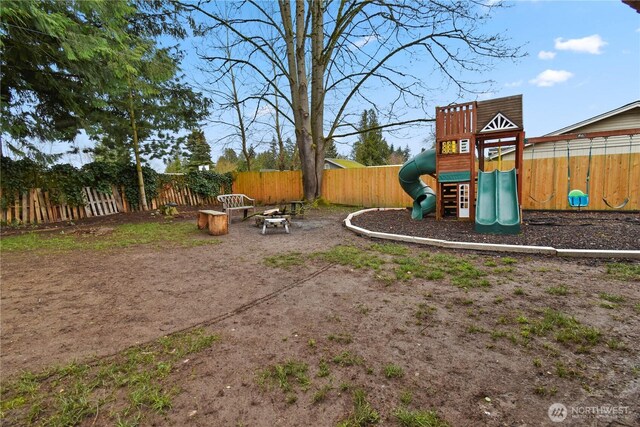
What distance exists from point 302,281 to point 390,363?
187 centimetres

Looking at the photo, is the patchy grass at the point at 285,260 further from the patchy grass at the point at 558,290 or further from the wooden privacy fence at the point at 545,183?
the wooden privacy fence at the point at 545,183

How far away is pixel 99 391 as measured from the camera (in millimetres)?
1759

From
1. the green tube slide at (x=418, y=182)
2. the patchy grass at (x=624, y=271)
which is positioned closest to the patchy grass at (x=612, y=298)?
the patchy grass at (x=624, y=271)

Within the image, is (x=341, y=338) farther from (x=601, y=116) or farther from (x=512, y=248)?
(x=601, y=116)

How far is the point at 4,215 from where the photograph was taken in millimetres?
8914

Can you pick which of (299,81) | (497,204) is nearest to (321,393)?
(497,204)

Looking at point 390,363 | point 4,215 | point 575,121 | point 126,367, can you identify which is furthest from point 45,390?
point 575,121

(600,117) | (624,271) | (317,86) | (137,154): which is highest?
(317,86)

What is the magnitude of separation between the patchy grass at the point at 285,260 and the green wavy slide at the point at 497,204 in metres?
3.94

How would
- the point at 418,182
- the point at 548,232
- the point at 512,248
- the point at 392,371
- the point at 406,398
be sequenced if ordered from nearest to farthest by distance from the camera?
the point at 406,398
the point at 392,371
the point at 512,248
the point at 548,232
the point at 418,182

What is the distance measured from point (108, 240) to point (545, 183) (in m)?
13.4

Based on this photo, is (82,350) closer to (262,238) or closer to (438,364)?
(438,364)

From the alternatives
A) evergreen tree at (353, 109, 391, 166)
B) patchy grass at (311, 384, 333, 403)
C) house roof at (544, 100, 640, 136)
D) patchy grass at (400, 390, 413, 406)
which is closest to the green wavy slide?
patchy grass at (400, 390, 413, 406)

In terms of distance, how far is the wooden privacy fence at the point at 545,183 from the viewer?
29.1 feet
